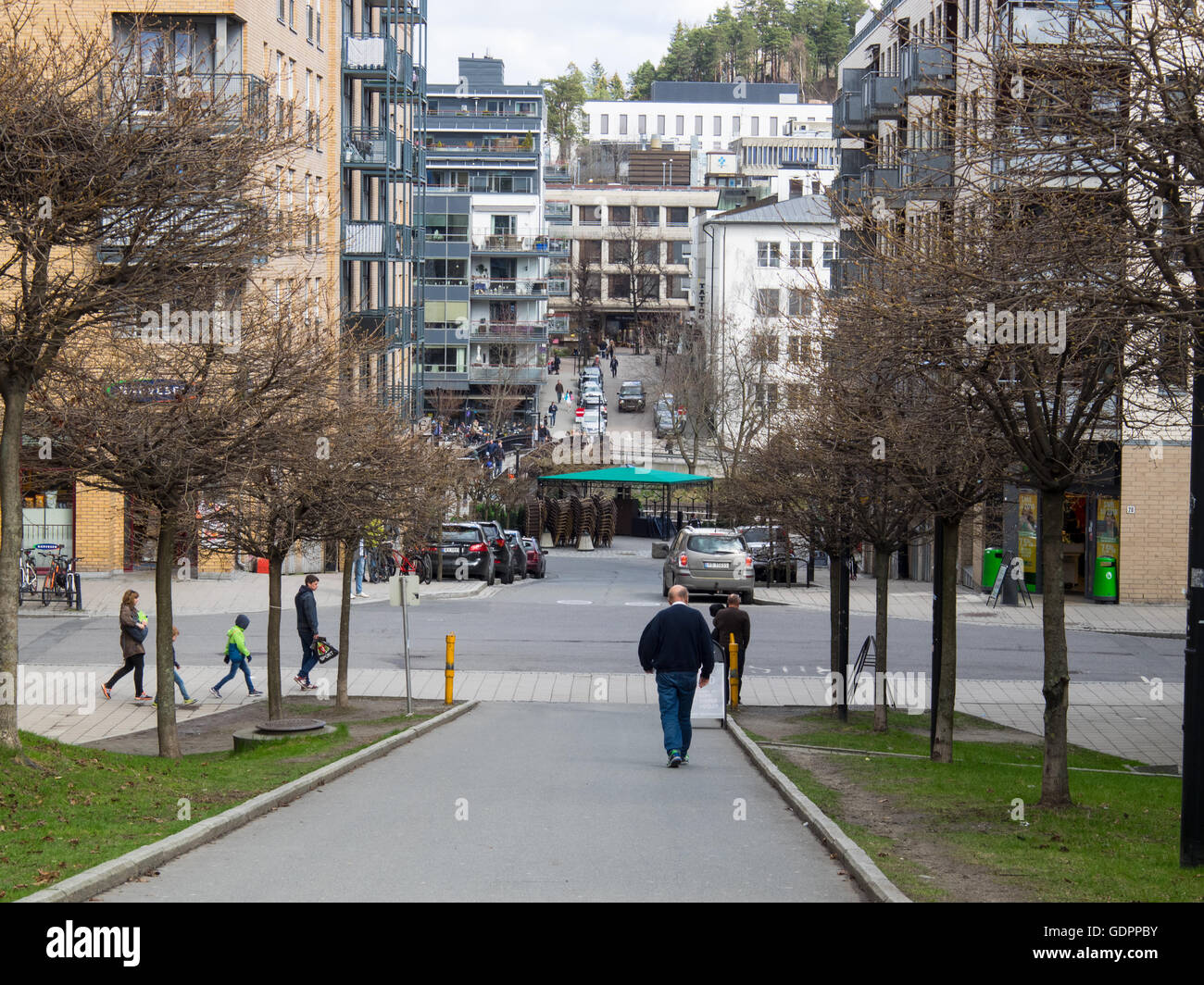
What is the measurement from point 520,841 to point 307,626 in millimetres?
12316

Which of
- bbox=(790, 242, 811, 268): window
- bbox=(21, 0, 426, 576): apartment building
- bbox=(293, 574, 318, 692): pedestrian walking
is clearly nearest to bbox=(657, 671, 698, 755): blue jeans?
bbox=(790, 242, 811, 268): window

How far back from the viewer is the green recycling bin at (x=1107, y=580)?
34750mm

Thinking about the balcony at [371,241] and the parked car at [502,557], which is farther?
the balcony at [371,241]

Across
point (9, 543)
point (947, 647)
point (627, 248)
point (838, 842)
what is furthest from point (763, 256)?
point (838, 842)

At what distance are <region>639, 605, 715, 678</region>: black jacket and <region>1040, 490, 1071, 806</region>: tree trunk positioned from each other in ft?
10.5

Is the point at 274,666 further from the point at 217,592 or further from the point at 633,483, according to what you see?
the point at 633,483

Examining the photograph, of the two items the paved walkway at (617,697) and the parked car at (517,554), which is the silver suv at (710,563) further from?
the paved walkway at (617,697)

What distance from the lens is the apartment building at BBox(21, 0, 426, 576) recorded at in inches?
1353

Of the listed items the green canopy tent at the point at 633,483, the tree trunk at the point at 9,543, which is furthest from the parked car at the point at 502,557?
the tree trunk at the point at 9,543

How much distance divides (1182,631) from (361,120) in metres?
31.7

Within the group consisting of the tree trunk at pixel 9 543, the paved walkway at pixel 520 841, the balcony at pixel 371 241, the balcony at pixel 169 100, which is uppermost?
the balcony at pixel 371 241

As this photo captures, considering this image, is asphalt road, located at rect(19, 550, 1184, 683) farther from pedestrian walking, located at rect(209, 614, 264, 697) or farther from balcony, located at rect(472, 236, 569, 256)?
balcony, located at rect(472, 236, 569, 256)

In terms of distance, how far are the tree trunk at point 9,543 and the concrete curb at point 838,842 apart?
6059 millimetres

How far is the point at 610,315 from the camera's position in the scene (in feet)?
374
